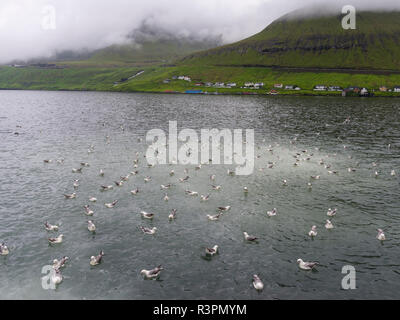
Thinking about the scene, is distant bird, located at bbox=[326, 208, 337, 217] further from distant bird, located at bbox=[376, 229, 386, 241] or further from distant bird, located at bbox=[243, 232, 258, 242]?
distant bird, located at bbox=[243, 232, 258, 242]

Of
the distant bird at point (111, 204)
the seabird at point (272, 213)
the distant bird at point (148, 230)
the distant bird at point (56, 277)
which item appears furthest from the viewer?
the distant bird at point (111, 204)

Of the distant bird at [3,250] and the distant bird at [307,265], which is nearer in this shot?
the distant bird at [307,265]

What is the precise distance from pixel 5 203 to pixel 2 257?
36.5 feet

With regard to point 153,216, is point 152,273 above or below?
below

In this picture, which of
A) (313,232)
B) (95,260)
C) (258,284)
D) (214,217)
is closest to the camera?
(258,284)

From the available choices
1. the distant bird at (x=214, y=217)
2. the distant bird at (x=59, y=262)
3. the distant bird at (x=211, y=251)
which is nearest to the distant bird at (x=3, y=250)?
the distant bird at (x=59, y=262)

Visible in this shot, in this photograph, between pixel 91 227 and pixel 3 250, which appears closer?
pixel 3 250

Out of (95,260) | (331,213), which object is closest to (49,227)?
(95,260)

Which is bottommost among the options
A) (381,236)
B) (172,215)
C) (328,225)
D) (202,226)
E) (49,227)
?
(381,236)

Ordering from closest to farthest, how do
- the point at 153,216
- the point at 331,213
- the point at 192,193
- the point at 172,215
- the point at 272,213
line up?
1. the point at 172,215
2. the point at 153,216
3. the point at 331,213
4. the point at 272,213
5. the point at 192,193

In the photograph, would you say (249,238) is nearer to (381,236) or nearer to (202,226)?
Result: (202,226)

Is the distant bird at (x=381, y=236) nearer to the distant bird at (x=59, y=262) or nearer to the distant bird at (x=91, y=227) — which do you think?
the distant bird at (x=91, y=227)

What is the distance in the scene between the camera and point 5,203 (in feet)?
107
